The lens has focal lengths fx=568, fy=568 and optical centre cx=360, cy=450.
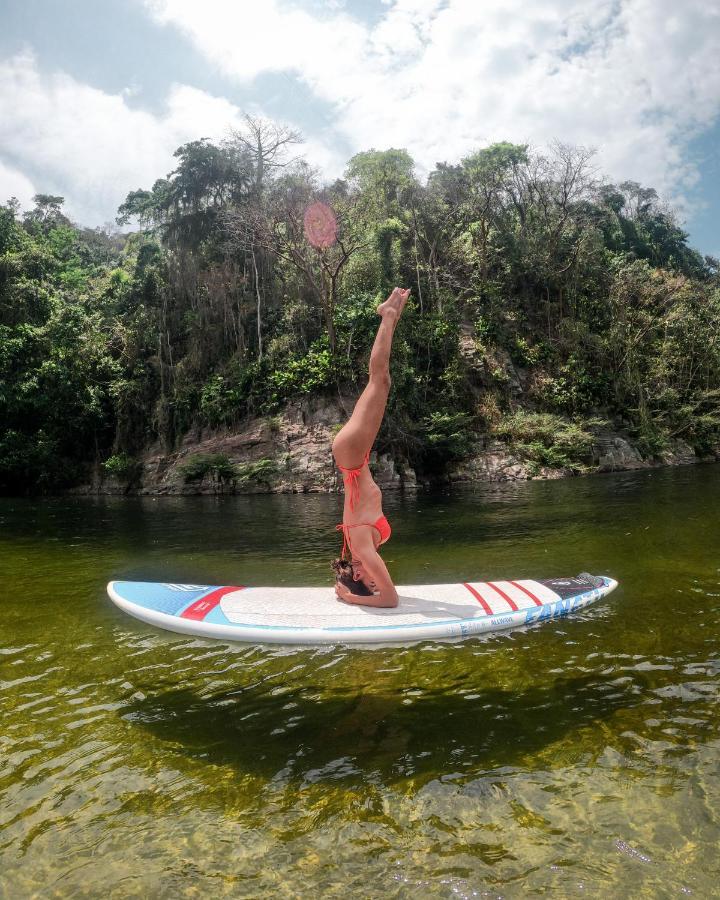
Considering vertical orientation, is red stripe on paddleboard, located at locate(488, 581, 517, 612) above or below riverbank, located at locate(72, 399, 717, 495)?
below

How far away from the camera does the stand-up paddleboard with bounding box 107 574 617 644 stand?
16.1 ft

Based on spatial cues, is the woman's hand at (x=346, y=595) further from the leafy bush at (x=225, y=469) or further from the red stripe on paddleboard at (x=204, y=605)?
the leafy bush at (x=225, y=469)

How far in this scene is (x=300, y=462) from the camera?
24406mm

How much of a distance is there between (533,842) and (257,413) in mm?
25250

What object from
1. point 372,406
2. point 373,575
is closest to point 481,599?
point 373,575

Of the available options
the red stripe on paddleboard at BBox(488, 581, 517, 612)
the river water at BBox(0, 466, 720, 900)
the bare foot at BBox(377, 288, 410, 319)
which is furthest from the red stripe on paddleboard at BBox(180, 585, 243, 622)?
the bare foot at BBox(377, 288, 410, 319)

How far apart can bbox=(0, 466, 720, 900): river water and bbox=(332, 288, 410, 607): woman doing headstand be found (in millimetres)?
Answer: 809

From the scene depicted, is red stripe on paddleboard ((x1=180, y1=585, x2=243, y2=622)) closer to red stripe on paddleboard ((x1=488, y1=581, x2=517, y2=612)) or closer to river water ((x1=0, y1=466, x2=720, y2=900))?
river water ((x1=0, y1=466, x2=720, y2=900))

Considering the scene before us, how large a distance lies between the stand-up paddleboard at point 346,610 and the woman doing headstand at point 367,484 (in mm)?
239

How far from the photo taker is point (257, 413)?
27.0m

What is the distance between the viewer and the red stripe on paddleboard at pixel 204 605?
5.25 metres

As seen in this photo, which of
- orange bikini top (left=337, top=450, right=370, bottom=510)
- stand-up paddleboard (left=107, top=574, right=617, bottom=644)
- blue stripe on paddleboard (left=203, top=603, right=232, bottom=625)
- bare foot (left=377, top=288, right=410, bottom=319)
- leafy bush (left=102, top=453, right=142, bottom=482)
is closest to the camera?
stand-up paddleboard (left=107, top=574, right=617, bottom=644)

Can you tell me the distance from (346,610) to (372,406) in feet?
6.41

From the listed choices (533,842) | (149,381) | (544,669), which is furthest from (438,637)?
(149,381)
